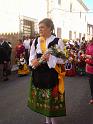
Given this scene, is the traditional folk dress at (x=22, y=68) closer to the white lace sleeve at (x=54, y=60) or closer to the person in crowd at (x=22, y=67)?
the person in crowd at (x=22, y=67)

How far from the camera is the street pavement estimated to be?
6446 mm

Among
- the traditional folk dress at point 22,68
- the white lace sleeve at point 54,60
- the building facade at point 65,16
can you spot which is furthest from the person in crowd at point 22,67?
the building facade at point 65,16

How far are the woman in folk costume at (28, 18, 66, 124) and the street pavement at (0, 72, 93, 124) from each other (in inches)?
30.7

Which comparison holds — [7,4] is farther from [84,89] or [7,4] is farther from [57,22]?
[57,22]

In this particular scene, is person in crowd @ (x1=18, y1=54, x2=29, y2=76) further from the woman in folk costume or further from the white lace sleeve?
the white lace sleeve

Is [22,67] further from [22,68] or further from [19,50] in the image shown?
[19,50]

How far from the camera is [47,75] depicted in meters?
5.46

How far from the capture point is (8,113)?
708 centimetres

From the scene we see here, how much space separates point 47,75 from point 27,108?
2249 millimetres

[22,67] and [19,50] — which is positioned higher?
[19,50]

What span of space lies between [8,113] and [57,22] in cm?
2131

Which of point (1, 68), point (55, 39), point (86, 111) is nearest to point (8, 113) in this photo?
point (86, 111)

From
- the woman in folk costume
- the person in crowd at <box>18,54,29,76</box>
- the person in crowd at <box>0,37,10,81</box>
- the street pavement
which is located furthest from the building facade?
the woman in folk costume

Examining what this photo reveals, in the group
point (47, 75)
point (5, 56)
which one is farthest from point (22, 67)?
point (47, 75)
